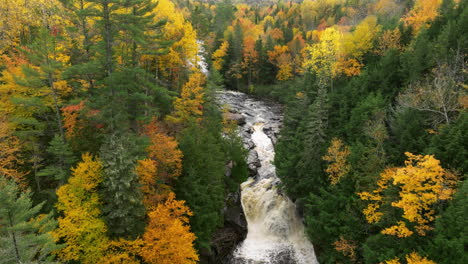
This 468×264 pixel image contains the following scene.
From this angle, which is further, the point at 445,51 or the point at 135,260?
the point at 445,51

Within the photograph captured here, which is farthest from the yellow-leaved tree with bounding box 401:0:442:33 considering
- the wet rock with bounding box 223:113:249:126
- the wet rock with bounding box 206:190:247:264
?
the wet rock with bounding box 206:190:247:264

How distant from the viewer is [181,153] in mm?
25719

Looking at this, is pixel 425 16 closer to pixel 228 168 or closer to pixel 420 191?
pixel 420 191

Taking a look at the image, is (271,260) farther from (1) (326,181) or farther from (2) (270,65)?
(2) (270,65)

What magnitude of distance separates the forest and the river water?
4.73 ft

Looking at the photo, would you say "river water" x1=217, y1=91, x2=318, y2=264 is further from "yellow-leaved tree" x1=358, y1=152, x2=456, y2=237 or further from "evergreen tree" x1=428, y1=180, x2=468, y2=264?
"evergreen tree" x1=428, y1=180, x2=468, y2=264

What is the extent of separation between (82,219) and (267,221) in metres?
20.3

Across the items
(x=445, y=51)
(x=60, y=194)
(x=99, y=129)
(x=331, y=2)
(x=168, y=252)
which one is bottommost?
(x=168, y=252)

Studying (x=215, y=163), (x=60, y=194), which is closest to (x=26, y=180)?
(x=60, y=194)

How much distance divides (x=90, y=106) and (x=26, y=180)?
7.80 metres

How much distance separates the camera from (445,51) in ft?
91.9

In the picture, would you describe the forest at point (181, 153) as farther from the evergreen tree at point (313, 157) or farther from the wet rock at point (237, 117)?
the wet rock at point (237, 117)

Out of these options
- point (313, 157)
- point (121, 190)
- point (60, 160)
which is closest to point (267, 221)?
point (313, 157)

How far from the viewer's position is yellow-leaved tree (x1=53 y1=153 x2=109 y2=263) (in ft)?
62.8
